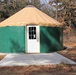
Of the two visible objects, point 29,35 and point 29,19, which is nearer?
point 29,35

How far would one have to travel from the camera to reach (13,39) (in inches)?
715

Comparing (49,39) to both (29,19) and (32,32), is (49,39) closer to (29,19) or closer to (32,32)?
(32,32)

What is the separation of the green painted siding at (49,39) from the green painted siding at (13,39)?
3.98ft

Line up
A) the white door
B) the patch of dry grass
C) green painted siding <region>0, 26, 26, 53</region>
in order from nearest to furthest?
the patch of dry grass < the white door < green painted siding <region>0, 26, 26, 53</region>

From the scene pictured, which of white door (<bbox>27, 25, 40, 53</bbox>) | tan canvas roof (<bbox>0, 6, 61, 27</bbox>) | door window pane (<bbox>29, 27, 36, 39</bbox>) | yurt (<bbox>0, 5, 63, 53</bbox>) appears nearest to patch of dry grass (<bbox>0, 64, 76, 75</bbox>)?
white door (<bbox>27, 25, 40, 53</bbox>)

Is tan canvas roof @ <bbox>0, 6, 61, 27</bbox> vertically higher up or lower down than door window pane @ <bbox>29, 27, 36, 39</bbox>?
higher up

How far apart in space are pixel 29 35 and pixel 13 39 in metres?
1.12

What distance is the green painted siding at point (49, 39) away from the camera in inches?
708

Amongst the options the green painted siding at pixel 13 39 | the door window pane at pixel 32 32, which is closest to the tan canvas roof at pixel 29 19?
the green painted siding at pixel 13 39

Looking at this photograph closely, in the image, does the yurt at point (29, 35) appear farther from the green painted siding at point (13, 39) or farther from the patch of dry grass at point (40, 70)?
the patch of dry grass at point (40, 70)

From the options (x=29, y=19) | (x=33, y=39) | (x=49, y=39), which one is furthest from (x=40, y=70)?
(x=29, y=19)

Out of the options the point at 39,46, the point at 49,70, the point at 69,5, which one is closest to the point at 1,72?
the point at 49,70

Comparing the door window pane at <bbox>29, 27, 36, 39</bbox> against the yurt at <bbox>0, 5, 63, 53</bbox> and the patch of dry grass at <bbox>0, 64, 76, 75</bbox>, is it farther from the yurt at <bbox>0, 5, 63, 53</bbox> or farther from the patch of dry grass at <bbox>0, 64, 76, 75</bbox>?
the patch of dry grass at <bbox>0, 64, 76, 75</bbox>

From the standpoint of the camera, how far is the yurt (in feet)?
58.5
